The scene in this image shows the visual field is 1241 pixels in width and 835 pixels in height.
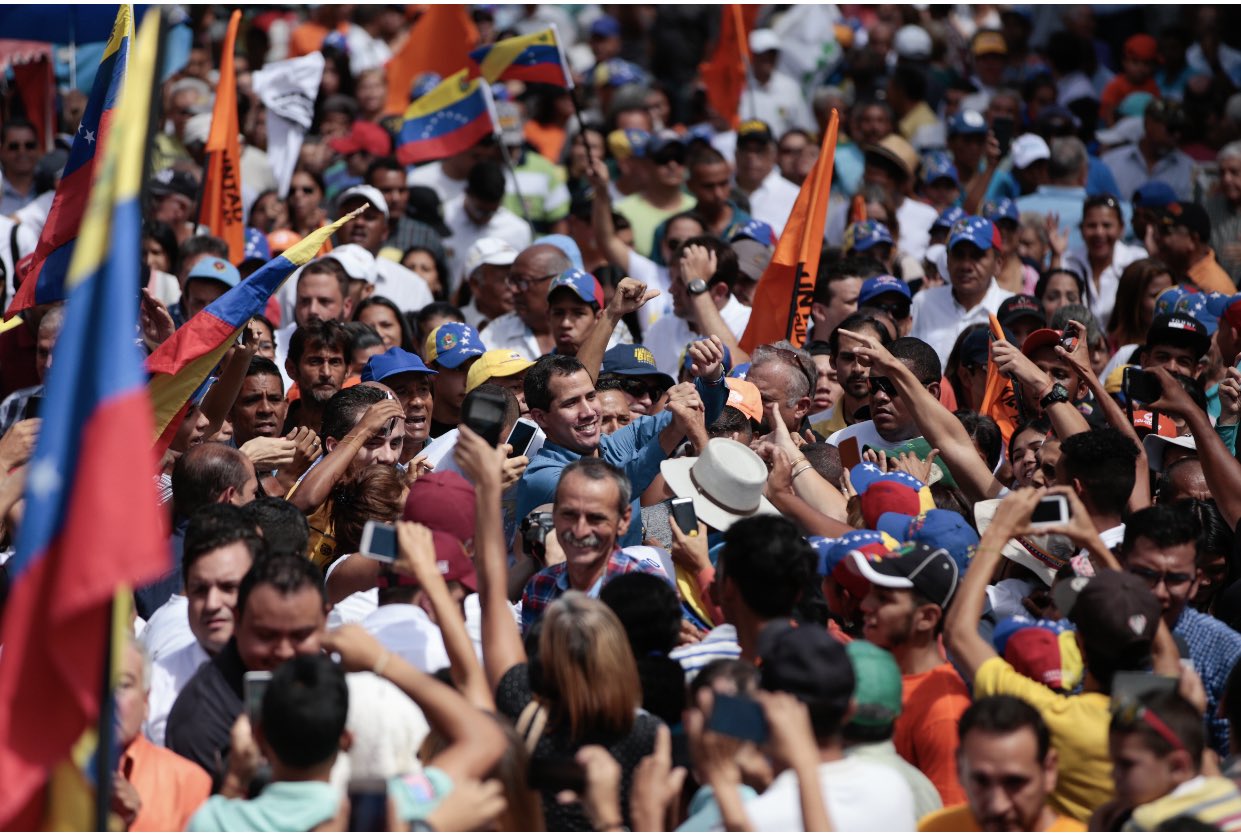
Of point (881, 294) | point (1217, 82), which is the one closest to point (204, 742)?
point (881, 294)

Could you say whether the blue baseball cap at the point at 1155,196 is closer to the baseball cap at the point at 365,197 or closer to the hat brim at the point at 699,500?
the baseball cap at the point at 365,197

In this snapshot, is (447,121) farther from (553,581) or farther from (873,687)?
(873,687)

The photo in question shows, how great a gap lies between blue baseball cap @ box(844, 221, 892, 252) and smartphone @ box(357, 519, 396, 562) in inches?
263

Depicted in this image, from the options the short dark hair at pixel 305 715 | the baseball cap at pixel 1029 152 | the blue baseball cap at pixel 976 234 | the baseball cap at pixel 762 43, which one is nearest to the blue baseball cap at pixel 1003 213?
the blue baseball cap at pixel 976 234

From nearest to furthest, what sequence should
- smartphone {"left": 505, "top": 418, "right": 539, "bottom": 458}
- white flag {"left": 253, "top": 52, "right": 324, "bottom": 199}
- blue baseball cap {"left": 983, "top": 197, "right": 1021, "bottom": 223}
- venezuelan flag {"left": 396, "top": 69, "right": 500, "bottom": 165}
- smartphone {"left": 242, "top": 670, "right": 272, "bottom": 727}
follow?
smartphone {"left": 242, "top": 670, "right": 272, "bottom": 727} < smartphone {"left": 505, "top": 418, "right": 539, "bottom": 458} < blue baseball cap {"left": 983, "top": 197, "right": 1021, "bottom": 223} < venezuelan flag {"left": 396, "top": 69, "right": 500, "bottom": 165} < white flag {"left": 253, "top": 52, "right": 324, "bottom": 199}

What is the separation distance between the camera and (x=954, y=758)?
5.02 meters

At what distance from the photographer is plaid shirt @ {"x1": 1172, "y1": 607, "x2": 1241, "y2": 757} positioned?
17.6ft

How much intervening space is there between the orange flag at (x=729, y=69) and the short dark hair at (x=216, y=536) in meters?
9.45

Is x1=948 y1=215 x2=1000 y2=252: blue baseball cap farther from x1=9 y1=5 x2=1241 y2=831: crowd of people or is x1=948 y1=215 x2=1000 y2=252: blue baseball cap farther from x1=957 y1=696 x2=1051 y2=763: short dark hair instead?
x1=957 y1=696 x2=1051 y2=763: short dark hair

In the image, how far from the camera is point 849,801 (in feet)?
14.2

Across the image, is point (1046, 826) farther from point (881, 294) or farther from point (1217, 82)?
point (1217, 82)

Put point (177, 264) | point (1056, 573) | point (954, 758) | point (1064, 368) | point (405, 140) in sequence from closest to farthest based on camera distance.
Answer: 1. point (954, 758)
2. point (1056, 573)
3. point (1064, 368)
4. point (177, 264)
5. point (405, 140)

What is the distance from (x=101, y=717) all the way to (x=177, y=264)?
7.33 m

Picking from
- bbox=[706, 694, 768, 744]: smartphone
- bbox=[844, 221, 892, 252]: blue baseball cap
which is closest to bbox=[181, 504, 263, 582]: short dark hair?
bbox=[706, 694, 768, 744]: smartphone
